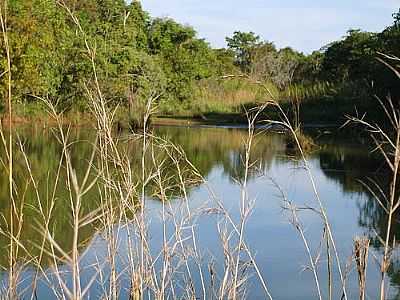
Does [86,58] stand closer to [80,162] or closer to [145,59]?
A: [80,162]

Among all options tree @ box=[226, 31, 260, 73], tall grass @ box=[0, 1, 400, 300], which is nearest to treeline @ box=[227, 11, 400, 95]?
tree @ box=[226, 31, 260, 73]

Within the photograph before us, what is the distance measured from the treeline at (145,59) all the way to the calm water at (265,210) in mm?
1511

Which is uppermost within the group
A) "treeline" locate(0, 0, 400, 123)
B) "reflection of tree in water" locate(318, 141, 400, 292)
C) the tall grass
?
"treeline" locate(0, 0, 400, 123)

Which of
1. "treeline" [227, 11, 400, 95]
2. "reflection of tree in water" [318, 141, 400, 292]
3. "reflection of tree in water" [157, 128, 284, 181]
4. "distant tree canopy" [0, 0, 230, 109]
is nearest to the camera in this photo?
"reflection of tree in water" [318, 141, 400, 292]

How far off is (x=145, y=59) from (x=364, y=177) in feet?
39.7

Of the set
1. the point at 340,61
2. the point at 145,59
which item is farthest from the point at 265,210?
the point at 340,61

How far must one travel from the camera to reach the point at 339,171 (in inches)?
397

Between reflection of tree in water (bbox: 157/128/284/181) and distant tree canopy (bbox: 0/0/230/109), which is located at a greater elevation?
distant tree canopy (bbox: 0/0/230/109)

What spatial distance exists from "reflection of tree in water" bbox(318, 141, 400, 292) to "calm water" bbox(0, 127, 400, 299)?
0.04 ft

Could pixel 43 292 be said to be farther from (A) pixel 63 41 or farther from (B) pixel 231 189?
(A) pixel 63 41

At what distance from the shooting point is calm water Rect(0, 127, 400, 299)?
3902 mm

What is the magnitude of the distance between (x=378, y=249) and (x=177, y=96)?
19.1 m

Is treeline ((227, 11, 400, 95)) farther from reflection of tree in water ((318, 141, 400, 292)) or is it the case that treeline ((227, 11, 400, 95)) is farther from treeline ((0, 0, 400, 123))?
reflection of tree in water ((318, 141, 400, 292))

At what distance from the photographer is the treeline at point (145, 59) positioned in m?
14.8
